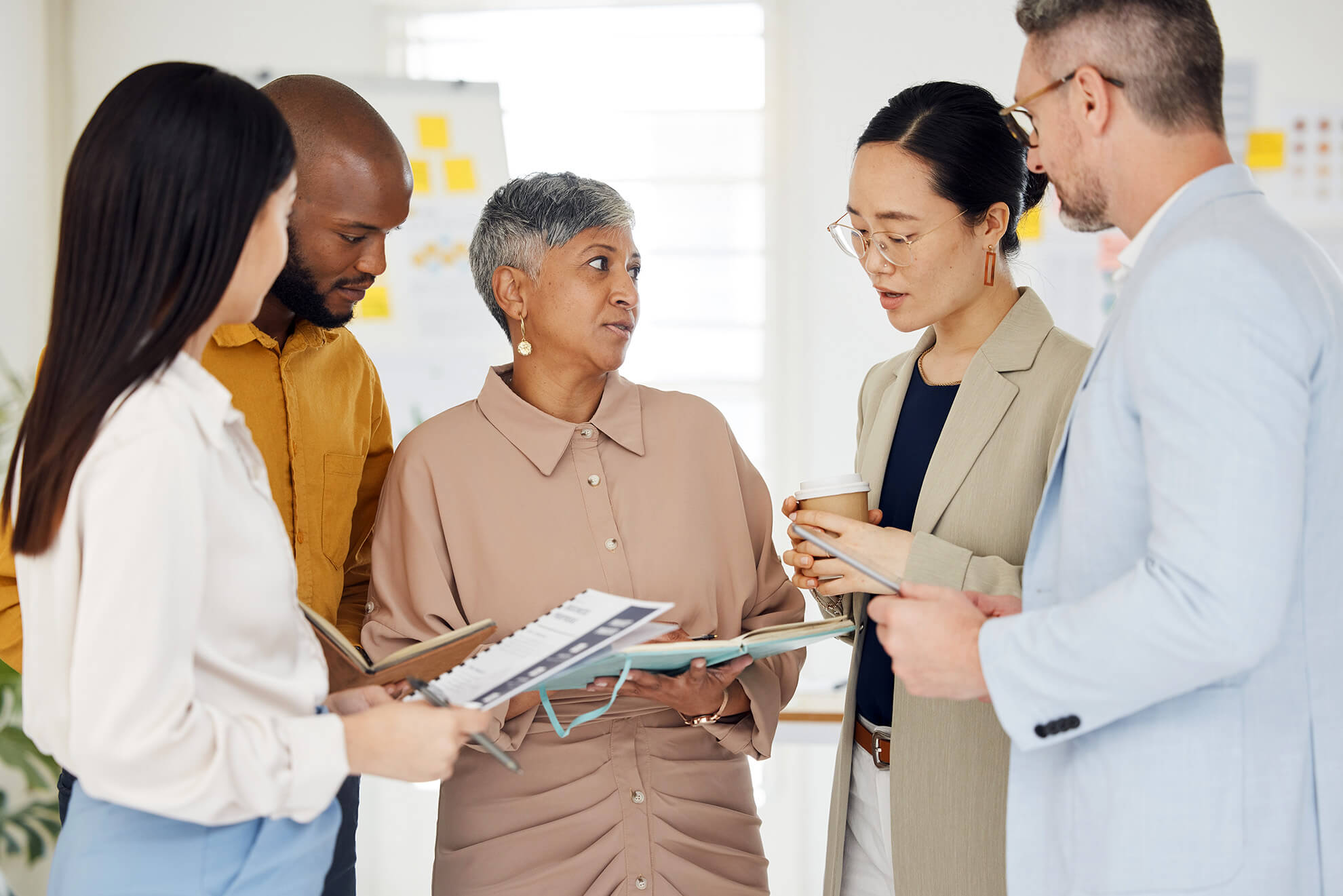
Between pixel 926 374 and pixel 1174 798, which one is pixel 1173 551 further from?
pixel 926 374

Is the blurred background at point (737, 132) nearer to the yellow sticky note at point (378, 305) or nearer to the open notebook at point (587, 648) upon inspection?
the yellow sticky note at point (378, 305)

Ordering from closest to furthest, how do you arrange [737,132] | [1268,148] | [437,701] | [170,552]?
[170,552]
[437,701]
[1268,148]
[737,132]

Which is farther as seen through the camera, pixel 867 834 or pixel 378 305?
pixel 378 305

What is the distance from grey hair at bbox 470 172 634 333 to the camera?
2.00 meters

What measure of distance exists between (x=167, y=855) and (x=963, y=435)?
1.23 metres

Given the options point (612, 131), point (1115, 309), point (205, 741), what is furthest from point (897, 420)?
point (612, 131)

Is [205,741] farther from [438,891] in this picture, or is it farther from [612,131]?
[612,131]

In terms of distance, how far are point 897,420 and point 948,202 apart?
0.39 metres

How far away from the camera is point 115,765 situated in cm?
94

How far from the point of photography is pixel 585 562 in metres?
1.85

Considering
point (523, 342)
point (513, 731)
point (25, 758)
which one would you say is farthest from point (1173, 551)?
point (25, 758)

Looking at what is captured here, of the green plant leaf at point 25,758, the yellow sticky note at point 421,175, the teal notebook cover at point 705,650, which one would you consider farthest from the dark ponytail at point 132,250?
the yellow sticky note at point 421,175

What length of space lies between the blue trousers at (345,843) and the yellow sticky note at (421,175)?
214cm

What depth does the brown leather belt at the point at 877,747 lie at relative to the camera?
1702 mm
